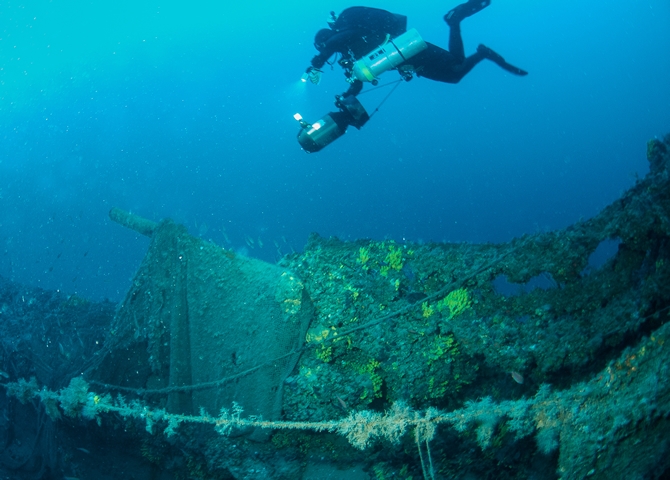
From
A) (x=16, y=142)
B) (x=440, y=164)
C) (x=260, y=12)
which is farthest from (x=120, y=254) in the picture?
(x=440, y=164)

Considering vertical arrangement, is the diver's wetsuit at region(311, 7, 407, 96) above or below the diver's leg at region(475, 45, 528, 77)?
below

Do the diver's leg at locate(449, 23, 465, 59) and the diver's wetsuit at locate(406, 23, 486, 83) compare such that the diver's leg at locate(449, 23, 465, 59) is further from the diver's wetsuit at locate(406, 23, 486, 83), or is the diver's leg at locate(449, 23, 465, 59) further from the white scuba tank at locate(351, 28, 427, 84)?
the white scuba tank at locate(351, 28, 427, 84)

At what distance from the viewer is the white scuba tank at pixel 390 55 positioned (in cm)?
518

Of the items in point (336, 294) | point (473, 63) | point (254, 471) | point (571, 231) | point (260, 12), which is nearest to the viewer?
point (571, 231)

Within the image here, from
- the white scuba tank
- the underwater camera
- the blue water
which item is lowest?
the underwater camera

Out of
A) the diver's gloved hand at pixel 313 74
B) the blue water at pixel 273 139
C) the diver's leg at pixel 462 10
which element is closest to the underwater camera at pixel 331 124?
the diver's gloved hand at pixel 313 74

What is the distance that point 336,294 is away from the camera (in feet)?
9.49

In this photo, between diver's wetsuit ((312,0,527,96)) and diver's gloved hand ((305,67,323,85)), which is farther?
diver's gloved hand ((305,67,323,85))

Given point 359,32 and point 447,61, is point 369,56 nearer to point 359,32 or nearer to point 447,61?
point 359,32

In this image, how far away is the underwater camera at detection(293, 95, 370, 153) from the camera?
4996 millimetres

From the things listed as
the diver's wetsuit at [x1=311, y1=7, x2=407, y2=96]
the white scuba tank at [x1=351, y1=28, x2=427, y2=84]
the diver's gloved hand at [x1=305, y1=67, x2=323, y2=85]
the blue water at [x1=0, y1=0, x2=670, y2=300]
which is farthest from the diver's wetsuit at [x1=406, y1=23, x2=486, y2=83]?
the blue water at [x1=0, y1=0, x2=670, y2=300]

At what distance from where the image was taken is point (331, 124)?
5.04m

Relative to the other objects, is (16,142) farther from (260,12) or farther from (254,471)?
(254,471)

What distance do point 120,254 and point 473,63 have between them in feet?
229
